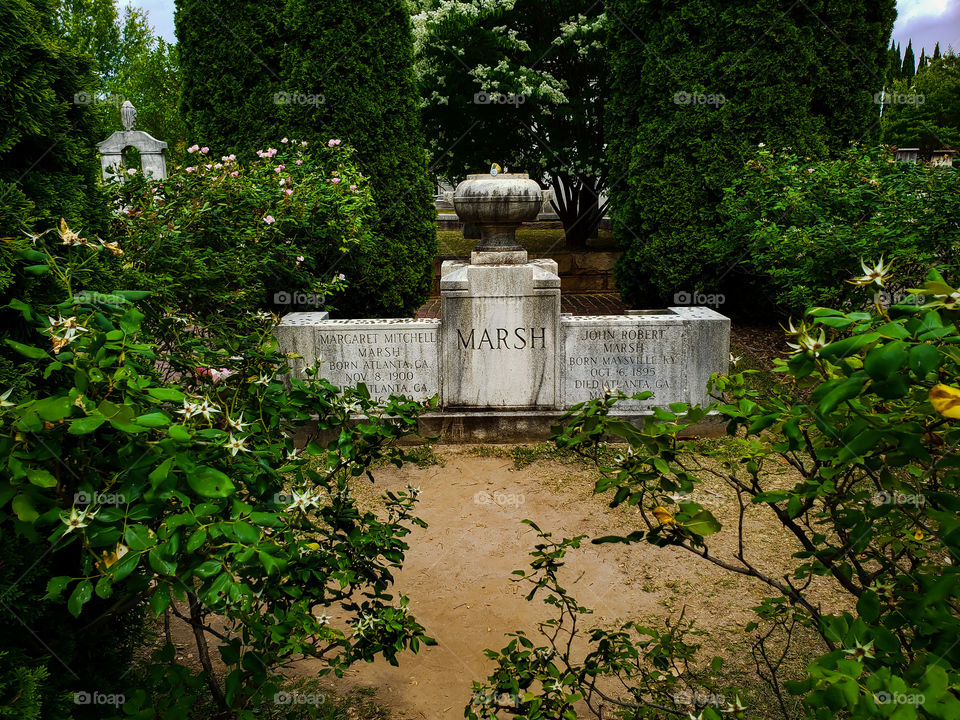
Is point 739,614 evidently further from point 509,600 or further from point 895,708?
point 895,708

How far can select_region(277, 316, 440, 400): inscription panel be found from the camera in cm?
651

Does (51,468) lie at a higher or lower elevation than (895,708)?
higher

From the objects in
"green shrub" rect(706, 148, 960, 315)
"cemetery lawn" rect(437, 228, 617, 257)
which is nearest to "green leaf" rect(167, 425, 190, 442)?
"green shrub" rect(706, 148, 960, 315)

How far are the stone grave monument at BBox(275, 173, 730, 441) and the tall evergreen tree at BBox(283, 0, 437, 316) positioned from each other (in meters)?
2.78

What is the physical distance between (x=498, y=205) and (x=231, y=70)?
4.55 meters

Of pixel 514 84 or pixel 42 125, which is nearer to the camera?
pixel 42 125

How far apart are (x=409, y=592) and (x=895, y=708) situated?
3338mm

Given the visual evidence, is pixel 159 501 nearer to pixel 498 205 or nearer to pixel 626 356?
pixel 626 356

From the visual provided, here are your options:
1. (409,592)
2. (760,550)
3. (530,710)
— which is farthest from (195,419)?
(760,550)

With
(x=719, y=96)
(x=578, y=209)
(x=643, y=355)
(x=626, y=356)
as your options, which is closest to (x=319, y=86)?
(x=719, y=96)

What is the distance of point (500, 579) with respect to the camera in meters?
4.38

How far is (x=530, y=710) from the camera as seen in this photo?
206 cm

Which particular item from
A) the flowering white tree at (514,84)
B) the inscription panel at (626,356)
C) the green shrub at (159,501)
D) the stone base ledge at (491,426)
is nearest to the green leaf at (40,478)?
the green shrub at (159,501)

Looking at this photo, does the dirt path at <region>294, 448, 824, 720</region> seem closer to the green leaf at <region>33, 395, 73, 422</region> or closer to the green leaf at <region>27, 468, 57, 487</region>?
the green leaf at <region>27, 468, 57, 487</region>
